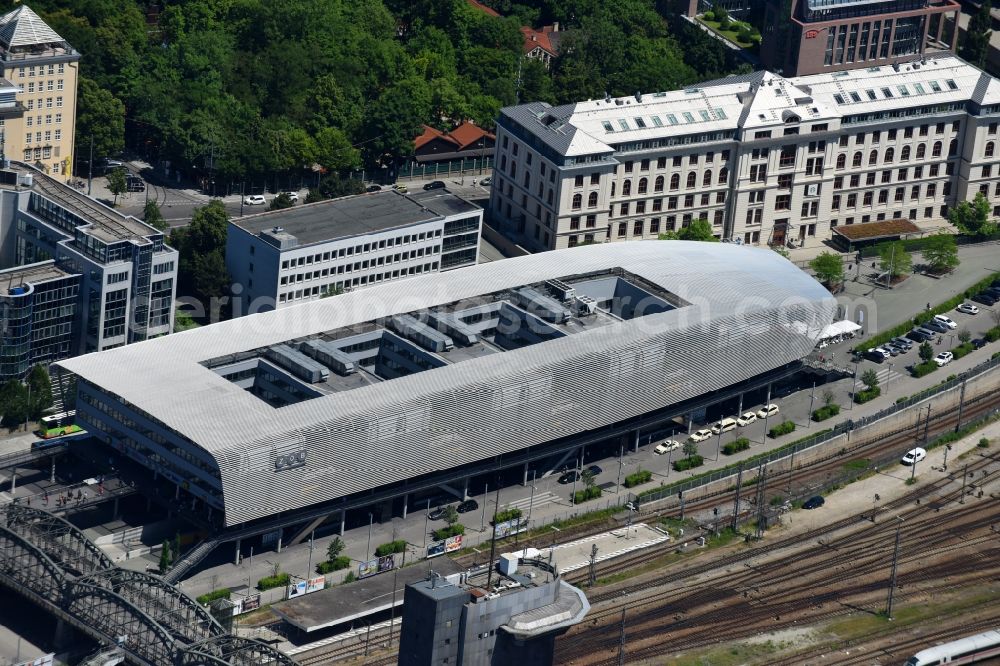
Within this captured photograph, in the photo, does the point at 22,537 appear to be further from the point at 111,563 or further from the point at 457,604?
the point at 457,604

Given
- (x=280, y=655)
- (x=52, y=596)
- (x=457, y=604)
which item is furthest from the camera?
(x=52, y=596)

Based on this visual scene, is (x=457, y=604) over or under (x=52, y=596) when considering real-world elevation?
over

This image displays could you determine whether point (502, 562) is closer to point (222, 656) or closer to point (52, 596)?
point (222, 656)

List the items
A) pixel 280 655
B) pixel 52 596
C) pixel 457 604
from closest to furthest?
pixel 457 604 < pixel 280 655 < pixel 52 596

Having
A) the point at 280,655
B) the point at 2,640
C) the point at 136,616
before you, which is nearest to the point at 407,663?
the point at 280,655

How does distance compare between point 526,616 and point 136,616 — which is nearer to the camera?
point 526,616

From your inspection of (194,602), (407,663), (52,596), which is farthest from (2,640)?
(407,663)
